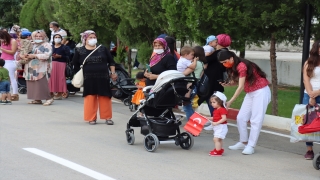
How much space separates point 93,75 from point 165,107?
8.45 feet

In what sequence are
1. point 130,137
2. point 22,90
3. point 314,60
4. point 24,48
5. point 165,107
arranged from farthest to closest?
point 22,90, point 24,48, point 130,137, point 165,107, point 314,60

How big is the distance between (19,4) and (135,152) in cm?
2484

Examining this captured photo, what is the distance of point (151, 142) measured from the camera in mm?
9898

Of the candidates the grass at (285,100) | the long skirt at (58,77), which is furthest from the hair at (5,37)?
the grass at (285,100)

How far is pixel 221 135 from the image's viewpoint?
9578 millimetres

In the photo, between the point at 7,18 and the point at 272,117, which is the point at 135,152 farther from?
the point at 7,18

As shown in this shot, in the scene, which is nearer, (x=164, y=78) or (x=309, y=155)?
(x=309, y=155)

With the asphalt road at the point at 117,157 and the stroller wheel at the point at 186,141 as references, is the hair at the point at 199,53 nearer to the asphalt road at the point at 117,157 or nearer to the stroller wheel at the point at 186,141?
the asphalt road at the point at 117,157

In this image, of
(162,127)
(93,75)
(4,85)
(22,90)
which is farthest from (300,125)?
(22,90)

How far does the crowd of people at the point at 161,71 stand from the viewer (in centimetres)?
968

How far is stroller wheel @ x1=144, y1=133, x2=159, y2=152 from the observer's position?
9.80 m

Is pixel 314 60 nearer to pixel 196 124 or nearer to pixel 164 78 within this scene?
pixel 196 124

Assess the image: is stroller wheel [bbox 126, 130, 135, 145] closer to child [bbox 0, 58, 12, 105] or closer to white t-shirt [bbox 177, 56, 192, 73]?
white t-shirt [bbox 177, 56, 192, 73]

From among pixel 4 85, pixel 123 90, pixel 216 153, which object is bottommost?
pixel 216 153
